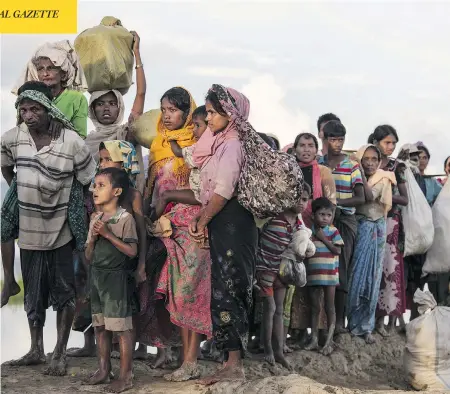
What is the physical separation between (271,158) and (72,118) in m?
1.90

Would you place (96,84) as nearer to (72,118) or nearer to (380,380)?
(72,118)

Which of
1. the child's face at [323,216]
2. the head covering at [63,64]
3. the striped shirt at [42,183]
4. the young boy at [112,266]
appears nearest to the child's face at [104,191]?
the young boy at [112,266]

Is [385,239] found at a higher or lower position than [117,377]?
higher

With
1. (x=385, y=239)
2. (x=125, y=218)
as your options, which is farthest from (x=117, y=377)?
(x=385, y=239)

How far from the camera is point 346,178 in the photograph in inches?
365

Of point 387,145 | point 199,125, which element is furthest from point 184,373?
point 387,145

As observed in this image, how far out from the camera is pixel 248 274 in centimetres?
686

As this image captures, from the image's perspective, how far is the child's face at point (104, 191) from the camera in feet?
22.4

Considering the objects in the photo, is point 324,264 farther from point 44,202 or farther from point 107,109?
point 44,202

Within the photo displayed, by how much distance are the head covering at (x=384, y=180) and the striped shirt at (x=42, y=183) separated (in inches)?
132

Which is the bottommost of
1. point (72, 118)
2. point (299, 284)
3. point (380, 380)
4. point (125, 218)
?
point (380, 380)

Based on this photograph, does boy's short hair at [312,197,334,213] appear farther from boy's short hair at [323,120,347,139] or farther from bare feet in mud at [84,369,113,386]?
bare feet in mud at [84,369,113,386]

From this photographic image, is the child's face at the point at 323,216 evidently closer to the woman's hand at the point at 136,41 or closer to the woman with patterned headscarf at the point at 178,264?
the woman with patterned headscarf at the point at 178,264

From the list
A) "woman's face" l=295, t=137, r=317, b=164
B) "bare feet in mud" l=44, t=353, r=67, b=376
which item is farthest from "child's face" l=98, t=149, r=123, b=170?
"woman's face" l=295, t=137, r=317, b=164
